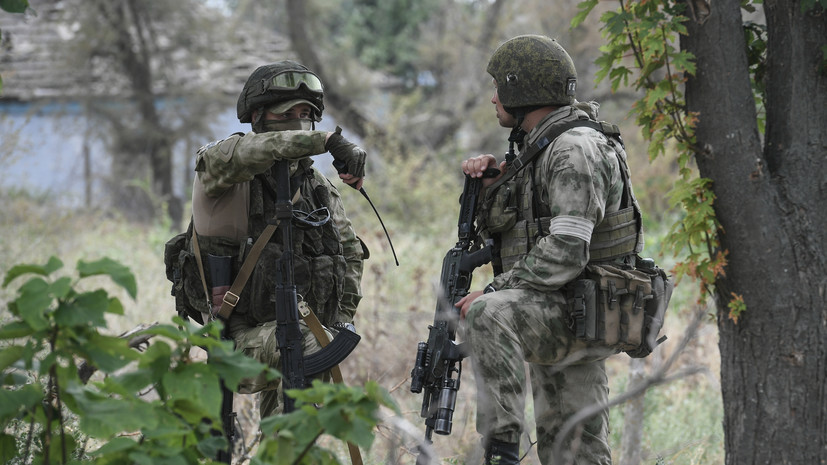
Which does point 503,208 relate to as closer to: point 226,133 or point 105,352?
point 105,352

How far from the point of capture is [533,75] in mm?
3922

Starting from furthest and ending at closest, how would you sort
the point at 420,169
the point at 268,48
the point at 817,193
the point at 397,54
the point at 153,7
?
the point at 397,54 → the point at 268,48 → the point at 153,7 → the point at 420,169 → the point at 817,193

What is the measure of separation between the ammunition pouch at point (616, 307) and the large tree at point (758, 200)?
1.39ft

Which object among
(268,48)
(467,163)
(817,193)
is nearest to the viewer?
(817,193)

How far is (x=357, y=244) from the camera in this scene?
4488 mm

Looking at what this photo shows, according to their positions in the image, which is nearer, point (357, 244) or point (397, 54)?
point (357, 244)

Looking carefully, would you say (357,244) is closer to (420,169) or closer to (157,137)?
(420,169)

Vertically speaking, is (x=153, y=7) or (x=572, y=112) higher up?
(x=153, y=7)

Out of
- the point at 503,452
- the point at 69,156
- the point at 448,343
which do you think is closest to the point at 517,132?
the point at 448,343

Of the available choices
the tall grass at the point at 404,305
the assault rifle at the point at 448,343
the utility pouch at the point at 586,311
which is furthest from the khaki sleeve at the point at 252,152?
the utility pouch at the point at 586,311

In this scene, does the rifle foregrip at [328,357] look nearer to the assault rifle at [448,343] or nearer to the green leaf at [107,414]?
the assault rifle at [448,343]

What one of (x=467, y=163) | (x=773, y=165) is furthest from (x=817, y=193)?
(x=467, y=163)

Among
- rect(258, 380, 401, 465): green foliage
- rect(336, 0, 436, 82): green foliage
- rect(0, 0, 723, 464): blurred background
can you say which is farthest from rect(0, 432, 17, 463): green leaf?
rect(336, 0, 436, 82): green foliage

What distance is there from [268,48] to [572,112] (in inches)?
754
